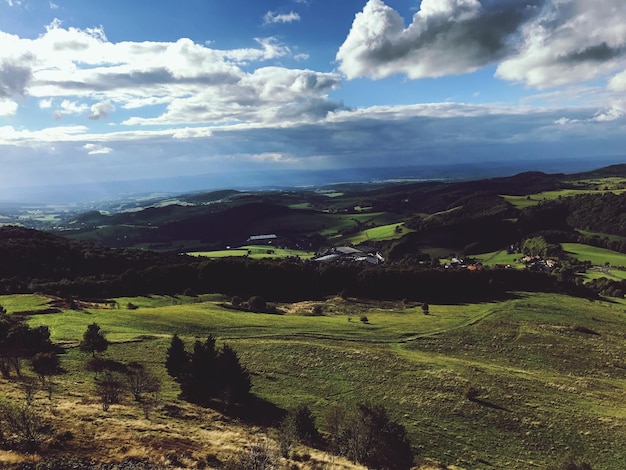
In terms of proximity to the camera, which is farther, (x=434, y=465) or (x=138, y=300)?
(x=138, y=300)

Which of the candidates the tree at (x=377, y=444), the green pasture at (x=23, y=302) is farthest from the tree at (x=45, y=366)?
the green pasture at (x=23, y=302)

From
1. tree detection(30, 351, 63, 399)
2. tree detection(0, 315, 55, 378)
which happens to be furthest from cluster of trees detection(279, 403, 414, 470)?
tree detection(0, 315, 55, 378)

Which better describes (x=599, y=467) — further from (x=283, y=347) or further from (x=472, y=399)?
(x=283, y=347)

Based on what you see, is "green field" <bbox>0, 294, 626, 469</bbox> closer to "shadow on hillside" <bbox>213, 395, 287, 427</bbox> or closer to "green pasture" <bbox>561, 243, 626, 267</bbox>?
"shadow on hillside" <bbox>213, 395, 287, 427</bbox>

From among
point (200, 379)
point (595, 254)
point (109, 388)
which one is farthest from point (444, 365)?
point (595, 254)

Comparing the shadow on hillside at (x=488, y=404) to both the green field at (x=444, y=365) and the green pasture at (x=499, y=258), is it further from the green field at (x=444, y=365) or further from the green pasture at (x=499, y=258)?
the green pasture at (x=499, y=258)

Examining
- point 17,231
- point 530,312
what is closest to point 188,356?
point 530,312

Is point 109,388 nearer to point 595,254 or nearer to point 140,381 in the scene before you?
point 140,381
